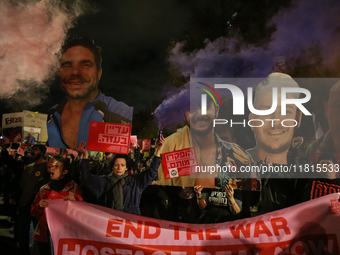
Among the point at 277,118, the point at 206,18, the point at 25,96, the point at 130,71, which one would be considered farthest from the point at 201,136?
the point at 25,96

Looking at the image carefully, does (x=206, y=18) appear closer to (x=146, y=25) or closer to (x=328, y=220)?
(x=146, y=25)

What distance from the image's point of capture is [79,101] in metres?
3.17

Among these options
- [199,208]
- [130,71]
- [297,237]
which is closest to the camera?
[297,237]

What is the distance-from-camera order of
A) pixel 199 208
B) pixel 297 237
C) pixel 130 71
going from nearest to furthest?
pixel 297 237 → pixel 199 208 → pixel 130 71

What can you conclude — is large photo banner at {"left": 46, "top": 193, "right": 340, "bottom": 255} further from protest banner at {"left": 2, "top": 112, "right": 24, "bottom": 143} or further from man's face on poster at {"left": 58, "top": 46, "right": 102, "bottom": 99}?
man's face on poster at {"left": 58, "top": 46, "right": 102, "bottom": 99}

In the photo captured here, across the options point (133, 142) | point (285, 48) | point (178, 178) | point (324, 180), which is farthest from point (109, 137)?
point (324, 180)

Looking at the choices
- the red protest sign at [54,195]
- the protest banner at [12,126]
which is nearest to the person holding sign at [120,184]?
the red protest sign at [54,195]

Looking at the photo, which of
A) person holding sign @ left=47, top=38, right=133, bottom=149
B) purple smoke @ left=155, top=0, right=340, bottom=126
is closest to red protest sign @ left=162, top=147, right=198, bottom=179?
purple smoke @ left=155, top=0, right=340, bottom=126

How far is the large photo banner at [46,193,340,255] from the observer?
2.25 metres

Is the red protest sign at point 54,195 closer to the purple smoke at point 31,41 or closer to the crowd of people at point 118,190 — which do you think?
the crowd of people at point 118,190

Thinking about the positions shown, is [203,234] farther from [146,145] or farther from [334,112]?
[334,112]

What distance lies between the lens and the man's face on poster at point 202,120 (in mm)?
2965

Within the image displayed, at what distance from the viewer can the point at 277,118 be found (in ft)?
9.60

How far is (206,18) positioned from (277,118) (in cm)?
159
